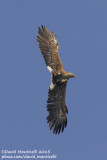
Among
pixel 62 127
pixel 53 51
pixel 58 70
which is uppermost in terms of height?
pixel 53 51

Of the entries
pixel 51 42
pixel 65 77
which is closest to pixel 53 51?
Answer: pixel 51 42

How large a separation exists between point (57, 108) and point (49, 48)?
367 centimetres

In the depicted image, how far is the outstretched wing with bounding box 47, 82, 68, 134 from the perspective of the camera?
22.8m

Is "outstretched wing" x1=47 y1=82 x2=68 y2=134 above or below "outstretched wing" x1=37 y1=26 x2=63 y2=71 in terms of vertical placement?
below

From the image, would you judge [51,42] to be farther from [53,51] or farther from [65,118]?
[65,118]

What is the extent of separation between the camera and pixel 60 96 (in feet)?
75.8

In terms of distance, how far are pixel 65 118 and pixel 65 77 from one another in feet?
9.32

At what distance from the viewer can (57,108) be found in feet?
76.8

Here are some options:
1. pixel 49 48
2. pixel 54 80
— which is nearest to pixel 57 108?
pixel 54 80

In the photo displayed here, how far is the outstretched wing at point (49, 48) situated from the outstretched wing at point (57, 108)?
4.13ft

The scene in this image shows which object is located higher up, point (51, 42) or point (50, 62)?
point (51, 42)

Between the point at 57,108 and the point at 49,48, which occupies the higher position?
the point at 49,48

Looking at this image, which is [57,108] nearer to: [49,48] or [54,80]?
[54,80]

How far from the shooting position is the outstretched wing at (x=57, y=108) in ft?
74.8
